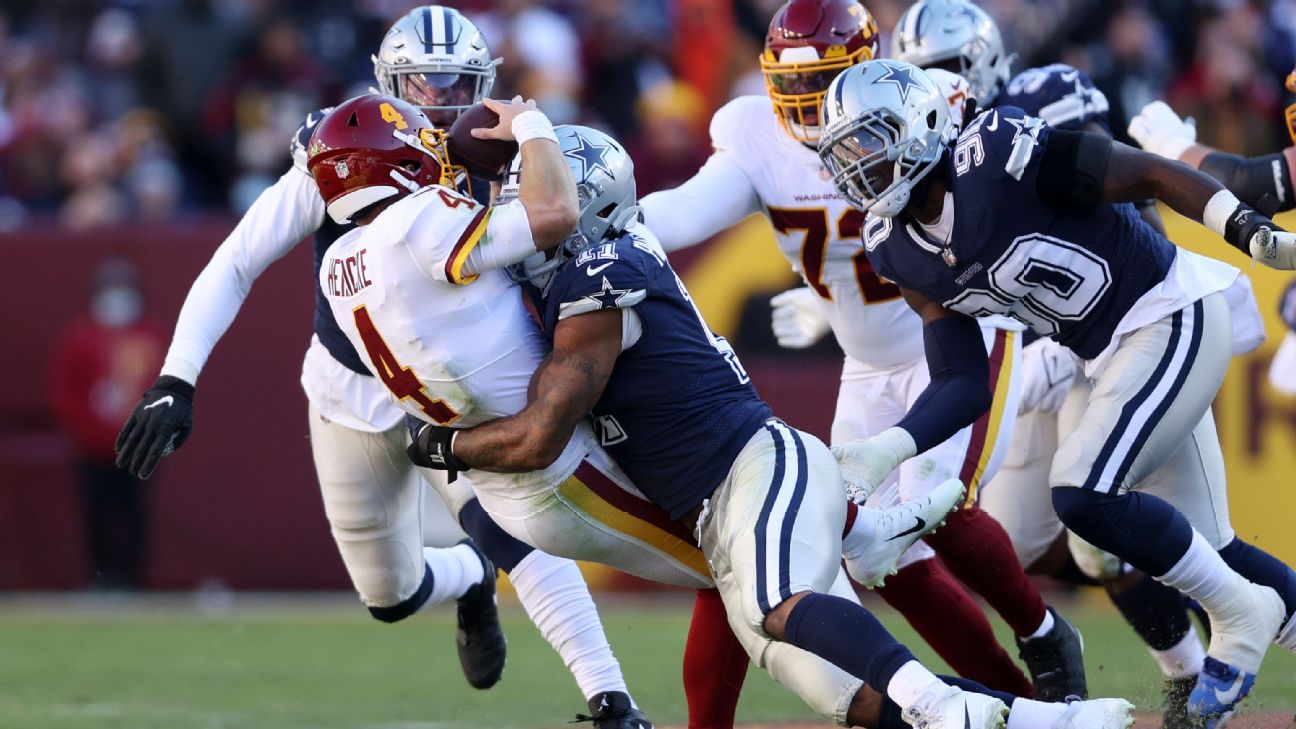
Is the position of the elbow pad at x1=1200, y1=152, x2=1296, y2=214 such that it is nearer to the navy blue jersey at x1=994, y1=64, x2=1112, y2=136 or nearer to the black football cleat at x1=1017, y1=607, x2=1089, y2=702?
the navy blue jersey at x1=994, y1=64, x2=1112, y2=136

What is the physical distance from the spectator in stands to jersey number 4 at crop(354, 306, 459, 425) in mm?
6036

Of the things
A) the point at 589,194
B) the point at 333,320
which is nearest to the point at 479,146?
the point at 589,194

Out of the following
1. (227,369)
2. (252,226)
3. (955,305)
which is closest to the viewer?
(955,305)

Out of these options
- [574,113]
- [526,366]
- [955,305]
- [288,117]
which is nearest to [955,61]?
[955,305]

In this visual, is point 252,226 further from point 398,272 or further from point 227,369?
point 227,369

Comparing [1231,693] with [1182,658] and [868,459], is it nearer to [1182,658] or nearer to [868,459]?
[1182,658]

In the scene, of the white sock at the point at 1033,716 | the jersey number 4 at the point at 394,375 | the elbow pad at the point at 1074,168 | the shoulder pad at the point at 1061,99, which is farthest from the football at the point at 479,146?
the shoulder pad at the point at 1061,99

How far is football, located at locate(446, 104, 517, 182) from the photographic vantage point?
15.3 feet

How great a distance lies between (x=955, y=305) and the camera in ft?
16.4

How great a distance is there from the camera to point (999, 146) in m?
4.80

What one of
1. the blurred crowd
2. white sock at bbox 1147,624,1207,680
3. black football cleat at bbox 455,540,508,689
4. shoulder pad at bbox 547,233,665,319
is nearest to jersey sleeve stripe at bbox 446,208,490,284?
shoulder pad at bbox 547,233,665,319

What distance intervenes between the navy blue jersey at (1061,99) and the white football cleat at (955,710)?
240 centimetres

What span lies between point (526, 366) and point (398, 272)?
0.40m

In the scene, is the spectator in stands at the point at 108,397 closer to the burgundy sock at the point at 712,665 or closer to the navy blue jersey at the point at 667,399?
the burgundy sock at the point at 712,665
